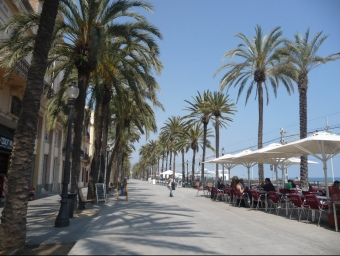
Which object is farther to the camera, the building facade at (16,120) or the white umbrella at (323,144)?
the building facade at (16,120)

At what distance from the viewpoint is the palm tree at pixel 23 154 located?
7.16m

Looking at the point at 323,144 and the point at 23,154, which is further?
the point at 323,144

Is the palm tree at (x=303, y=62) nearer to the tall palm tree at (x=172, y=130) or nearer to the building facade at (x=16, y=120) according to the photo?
the building facade at (x=16, y=120)

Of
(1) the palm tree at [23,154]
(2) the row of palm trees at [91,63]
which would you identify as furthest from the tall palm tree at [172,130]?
(1) the palm tree at [23,154]

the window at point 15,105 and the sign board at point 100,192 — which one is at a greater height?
the window at point 15,105

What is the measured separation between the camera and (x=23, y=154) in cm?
753

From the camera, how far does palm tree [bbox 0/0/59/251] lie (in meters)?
7.16

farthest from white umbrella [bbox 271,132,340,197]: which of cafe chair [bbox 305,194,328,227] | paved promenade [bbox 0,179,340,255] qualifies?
paved promenade [bbox 0,179,340,255]

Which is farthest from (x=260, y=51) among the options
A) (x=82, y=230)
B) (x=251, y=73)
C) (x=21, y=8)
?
(x=82, y=230)

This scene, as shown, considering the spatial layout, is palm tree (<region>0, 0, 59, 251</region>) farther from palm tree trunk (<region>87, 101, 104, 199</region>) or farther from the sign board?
palm tree trunk (<region>87, 101, 104, 199</region>)

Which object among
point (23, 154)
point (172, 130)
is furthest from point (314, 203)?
point (172, 130)

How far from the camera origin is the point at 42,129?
2522cm

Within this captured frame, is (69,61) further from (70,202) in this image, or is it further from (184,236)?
(184,236)

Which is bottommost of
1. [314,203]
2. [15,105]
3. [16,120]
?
[314,203]
